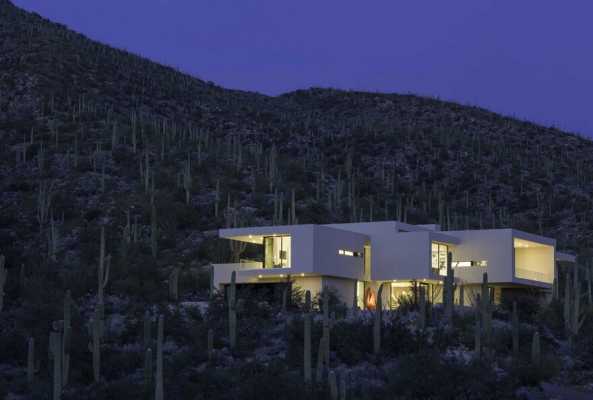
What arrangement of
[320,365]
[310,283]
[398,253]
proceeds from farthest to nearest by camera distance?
[398,253], [310,283], [320,365]

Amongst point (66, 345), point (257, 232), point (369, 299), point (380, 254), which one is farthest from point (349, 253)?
point (66, 345)

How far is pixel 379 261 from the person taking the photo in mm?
40594

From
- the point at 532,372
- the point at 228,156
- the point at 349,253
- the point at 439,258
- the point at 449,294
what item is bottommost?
the point at 532,372

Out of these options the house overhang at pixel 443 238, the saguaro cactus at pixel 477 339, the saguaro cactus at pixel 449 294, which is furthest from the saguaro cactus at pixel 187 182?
the saguaro cactus at pixel 477 339

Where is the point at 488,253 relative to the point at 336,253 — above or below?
above

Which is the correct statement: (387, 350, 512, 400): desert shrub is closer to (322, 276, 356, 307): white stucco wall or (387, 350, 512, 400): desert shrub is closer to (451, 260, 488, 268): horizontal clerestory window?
(322, 276, 356, 307): white stucco wall

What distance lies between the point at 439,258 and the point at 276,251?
627 cm

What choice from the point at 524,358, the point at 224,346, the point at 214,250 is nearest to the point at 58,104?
the point at 214,250

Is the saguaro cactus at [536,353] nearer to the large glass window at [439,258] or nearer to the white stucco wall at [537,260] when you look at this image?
the large glass window at [439,258]

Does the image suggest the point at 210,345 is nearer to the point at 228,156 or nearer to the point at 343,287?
the point at 343,287

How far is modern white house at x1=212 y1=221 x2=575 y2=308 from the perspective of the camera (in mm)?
38500

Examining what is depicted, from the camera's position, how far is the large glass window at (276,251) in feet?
128

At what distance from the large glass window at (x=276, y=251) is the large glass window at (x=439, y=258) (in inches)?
219

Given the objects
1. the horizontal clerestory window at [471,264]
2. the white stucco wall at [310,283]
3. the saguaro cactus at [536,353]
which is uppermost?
the horizontal clerestory window at [471,264]
